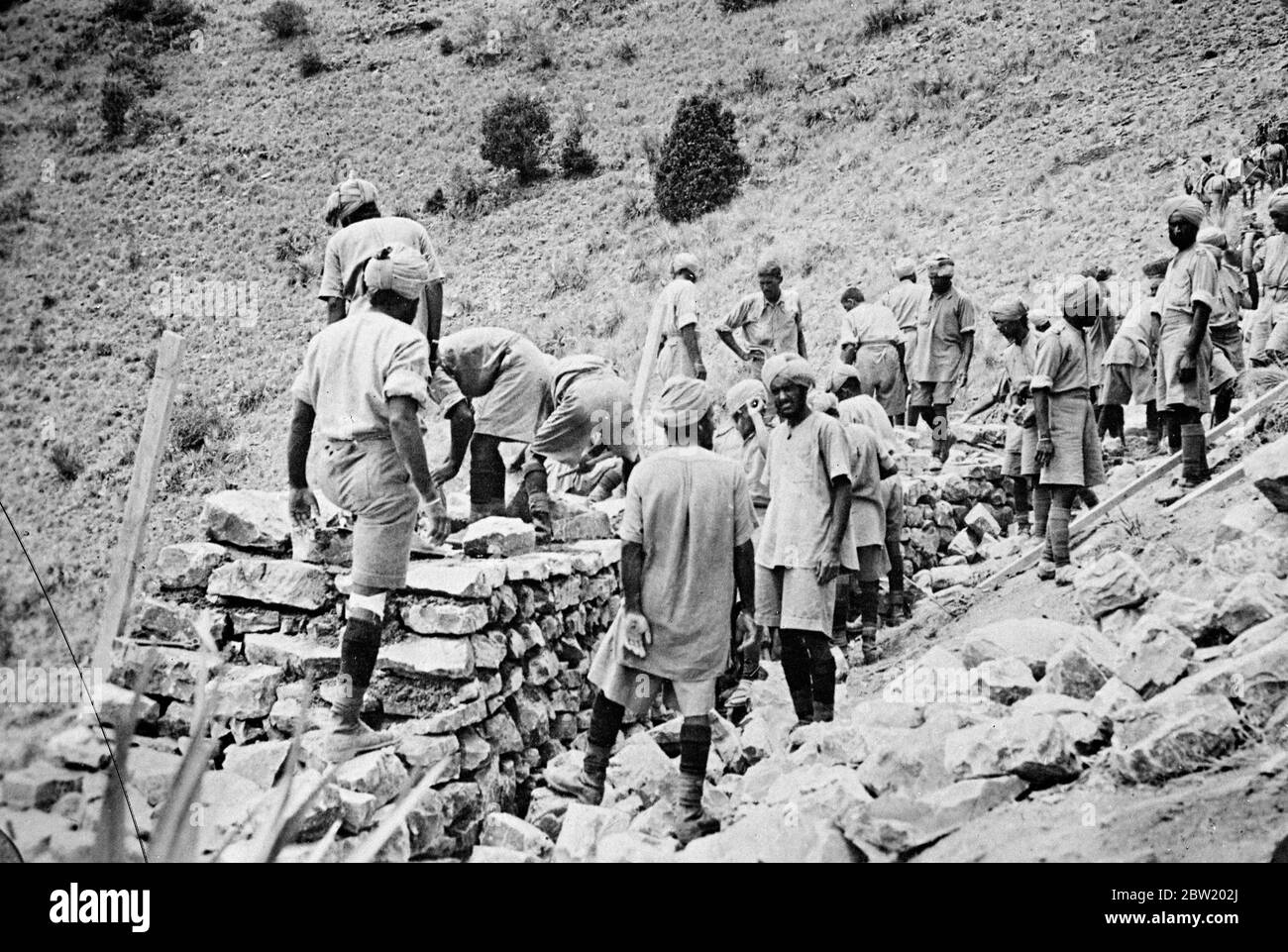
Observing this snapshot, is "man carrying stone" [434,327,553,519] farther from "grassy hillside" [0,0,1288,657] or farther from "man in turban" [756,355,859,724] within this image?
"grassy hillside" [0,0,1288,657]

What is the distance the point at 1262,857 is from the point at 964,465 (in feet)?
19.3

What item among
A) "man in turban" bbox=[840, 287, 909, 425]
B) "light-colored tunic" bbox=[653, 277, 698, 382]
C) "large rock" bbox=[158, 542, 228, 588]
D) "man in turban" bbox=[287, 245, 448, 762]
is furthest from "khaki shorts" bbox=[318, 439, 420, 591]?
"man in turban" bbox=[840, 287, 909, 425]

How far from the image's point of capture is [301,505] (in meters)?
4.14

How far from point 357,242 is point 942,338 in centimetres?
470

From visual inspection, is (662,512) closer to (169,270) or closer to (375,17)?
(375,17)

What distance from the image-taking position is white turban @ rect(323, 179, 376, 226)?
5.25 metres

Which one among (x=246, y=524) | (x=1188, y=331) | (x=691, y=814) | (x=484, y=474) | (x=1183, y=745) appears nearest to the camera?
(x=1183, y=745)

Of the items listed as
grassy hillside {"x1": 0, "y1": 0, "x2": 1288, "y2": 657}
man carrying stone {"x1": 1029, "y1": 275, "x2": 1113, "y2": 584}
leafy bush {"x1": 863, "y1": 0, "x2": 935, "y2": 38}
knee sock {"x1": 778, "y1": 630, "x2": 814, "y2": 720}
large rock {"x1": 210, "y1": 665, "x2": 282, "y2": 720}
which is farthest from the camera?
leafy bush {"x1": 863, "y1": 0, "x2": 935, "y2": 38}

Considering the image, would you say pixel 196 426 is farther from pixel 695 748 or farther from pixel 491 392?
pixel 695 748

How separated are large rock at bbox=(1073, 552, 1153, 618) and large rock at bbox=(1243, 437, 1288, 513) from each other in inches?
25.2

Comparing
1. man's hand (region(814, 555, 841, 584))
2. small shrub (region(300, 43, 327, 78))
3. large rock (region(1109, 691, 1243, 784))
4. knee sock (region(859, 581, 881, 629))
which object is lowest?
knee sock (region(859, 581, 881, 629))

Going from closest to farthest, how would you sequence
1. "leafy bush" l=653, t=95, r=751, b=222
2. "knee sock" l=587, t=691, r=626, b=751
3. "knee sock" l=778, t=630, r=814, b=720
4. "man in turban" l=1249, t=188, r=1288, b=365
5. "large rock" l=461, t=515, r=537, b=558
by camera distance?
"knee sock" l=587, t=691, r=626, b=751 < "knee sock" l=778, t=630, r=814, b=720 < "large rock" l=461, t=515, r=537, b=558 < "man in turban" l=1249, t=188, r=1288, b=365 < "leafy bush" l=653, t=95, r=751, b=222

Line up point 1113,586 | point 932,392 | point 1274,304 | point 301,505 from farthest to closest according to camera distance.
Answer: point 932,392, point 1274,304, point 1113,586, point 301,505

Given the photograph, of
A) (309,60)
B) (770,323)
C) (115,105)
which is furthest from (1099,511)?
(115,105)
